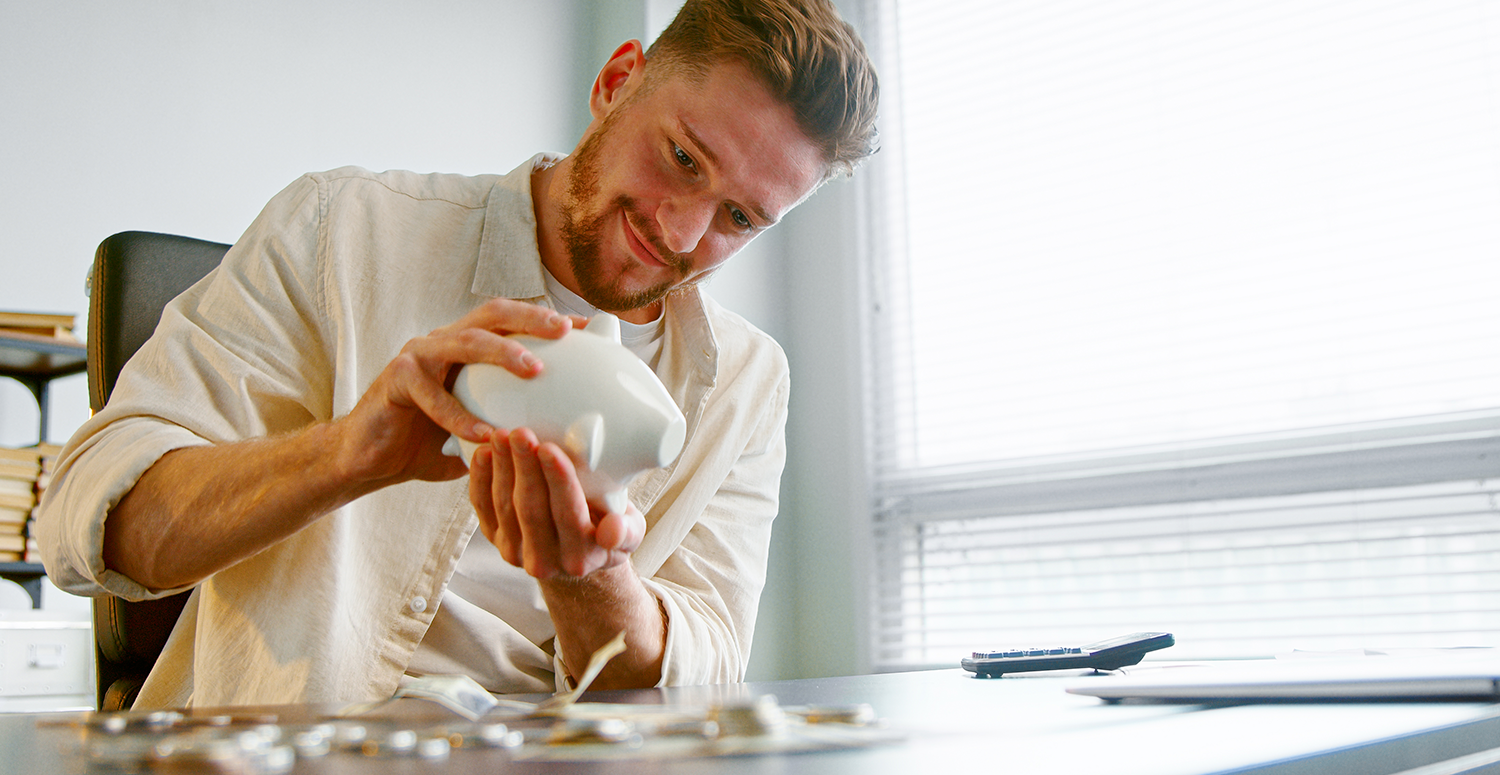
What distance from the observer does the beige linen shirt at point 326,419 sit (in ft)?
2.83

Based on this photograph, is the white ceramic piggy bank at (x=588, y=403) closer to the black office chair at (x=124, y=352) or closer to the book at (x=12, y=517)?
the black office chair at (x=124, y=352)

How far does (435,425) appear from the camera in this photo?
2.31ft

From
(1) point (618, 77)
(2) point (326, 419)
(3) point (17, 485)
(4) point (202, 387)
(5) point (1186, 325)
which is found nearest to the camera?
(4) point (202, 387)

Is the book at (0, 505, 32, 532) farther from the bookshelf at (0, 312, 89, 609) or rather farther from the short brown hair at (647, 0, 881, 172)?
the short brown hair at (647, 0, 881, 172)

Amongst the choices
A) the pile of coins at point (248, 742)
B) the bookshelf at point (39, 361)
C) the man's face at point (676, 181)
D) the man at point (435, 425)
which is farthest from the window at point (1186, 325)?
the pile of coins at point (248, 742)

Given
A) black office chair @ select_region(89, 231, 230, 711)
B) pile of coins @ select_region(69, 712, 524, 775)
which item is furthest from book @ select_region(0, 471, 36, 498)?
pile of coins @ select_region(69, 712, 524, 775)

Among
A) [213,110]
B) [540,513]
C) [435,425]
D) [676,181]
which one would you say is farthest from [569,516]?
[213,110]

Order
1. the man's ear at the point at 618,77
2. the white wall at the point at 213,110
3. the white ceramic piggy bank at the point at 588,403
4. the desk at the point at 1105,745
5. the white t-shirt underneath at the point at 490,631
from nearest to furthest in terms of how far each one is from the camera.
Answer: the desk at the point at 1105,745 < the white ceramic piggy bank at the point at 588,403 < the white t-shirt underneath at the point at 490,631 < the man's ear at the point at 618,77 < the white wall at the point at 213,110

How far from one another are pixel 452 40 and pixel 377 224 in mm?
1723

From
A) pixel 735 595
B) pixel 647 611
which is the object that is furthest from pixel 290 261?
pixel 735 595

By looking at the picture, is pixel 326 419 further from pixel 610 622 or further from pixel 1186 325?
pixel 1186 325

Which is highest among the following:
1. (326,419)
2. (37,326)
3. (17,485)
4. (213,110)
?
(213,110)

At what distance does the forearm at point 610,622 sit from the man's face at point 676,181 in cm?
35

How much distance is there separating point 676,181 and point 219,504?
527 mm
